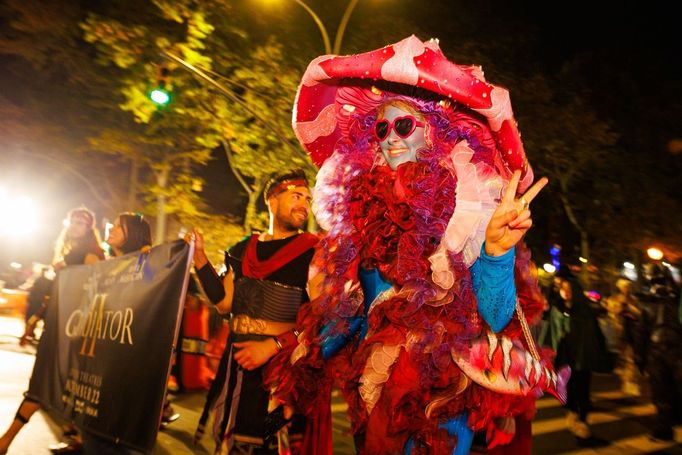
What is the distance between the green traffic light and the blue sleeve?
10.0m

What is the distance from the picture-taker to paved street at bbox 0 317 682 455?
5.64 m

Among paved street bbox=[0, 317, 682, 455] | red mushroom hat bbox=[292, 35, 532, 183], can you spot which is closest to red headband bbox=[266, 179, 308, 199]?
red mushroom hat bbox=[292, 35, 532, 183]

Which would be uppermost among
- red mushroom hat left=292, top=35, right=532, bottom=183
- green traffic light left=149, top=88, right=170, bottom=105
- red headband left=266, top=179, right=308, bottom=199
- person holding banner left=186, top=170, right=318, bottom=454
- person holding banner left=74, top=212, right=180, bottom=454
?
green traffic light left=149, top=88, right=170, bottom=105

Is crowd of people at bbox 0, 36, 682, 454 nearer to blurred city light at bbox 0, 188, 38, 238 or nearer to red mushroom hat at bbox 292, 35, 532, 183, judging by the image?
red mushroom hat at bbox 292, 35, 532, 183

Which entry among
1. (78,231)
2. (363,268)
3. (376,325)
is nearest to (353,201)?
(363,268)

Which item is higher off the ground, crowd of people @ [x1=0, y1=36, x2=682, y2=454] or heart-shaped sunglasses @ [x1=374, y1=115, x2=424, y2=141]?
heart-shaped sunglasses @ [x1=374, y1=115, x2=424, y2=141]

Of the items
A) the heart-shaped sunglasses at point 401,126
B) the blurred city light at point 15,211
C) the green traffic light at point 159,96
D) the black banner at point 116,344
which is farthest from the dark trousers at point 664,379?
the blurred city light at point 15,211

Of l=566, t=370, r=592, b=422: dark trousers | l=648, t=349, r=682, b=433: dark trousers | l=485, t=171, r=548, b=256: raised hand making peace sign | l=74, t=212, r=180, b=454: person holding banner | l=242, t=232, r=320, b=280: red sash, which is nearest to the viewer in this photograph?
l=485, t=171, r=548, b=256: raised hand making peace sign

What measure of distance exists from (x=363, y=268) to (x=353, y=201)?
30cm

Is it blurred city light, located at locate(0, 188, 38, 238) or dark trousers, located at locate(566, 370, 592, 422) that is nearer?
dark trousers, located at locate(566, 370, 592, 422)

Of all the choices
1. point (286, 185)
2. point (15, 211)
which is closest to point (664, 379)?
point (286, 185)

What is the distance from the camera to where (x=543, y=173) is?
17.5 m

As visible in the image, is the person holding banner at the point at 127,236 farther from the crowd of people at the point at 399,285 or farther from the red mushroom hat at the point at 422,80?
the red mushroom hat at the point at 422,80

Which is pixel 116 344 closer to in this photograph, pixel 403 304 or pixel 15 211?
pixel 403 304
